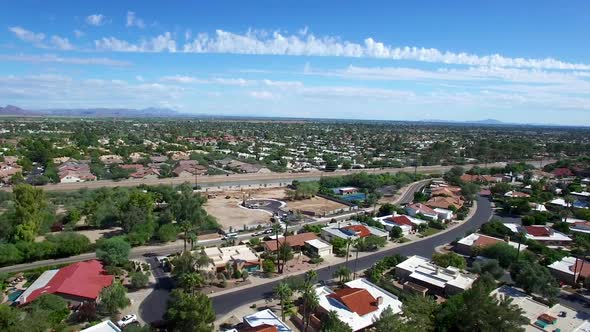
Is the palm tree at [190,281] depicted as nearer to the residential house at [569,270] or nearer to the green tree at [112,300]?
the green tree at [112,300]

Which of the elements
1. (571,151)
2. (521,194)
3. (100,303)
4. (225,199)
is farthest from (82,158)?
(571,151)

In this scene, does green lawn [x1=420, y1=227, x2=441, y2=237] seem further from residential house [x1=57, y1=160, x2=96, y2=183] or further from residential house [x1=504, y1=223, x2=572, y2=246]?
residential house [x1=57, y1=160, x2=96, y2=183]

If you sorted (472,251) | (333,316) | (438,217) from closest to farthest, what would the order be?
(333,316)
(472,251)
(438,217)

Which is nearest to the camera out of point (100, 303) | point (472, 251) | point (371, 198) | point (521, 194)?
point (100, 303)

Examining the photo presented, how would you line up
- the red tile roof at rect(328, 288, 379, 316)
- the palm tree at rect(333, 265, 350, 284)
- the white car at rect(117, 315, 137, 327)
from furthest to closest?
the palm tree at rect(333, 265, 350, 284) → the red tile roof at rect(328, 288, 379, 316) → the white car at rect(117, 315, 137, 327)

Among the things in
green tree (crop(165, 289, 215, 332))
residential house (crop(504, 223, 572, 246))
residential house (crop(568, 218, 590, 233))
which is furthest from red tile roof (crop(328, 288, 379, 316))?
residential house (crop(568, 218, 590, 233))

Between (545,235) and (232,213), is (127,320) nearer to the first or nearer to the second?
(232,213)

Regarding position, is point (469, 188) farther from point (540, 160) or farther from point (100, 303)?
point (540, 160)
